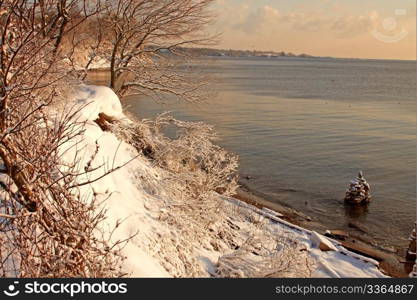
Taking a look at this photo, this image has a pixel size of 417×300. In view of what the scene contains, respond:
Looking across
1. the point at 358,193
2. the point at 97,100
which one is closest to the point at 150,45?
the point at 97,100

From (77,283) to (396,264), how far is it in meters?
12.3

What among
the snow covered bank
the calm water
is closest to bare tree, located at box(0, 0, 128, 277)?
the snow covered bank

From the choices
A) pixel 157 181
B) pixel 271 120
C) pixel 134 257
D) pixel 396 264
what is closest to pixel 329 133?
pixel 271 120

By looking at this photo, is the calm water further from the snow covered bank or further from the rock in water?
the snow covered bank

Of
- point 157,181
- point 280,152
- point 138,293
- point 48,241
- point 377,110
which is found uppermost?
point 377,110

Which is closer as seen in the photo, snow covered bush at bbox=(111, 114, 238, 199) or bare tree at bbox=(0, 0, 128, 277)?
bare tree at bbox=(0, 0, 128, 277)

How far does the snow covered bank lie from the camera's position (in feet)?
27.2

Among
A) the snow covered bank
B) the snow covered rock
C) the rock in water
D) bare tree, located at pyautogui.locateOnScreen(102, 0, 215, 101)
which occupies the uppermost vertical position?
bare tree, located at pyautogui.locateOnScreen(102, 0, 215, 101)

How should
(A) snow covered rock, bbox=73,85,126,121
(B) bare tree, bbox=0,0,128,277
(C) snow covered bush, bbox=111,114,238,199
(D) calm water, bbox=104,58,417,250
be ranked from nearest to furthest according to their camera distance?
(B) bare tree, bbox=0,0,128,277, (A) snow covered rock, bbox=73,85,126,121, (C) snow covered bush, bbox=111,114,238,199, (D) calm water, bbox=104,58,417,250

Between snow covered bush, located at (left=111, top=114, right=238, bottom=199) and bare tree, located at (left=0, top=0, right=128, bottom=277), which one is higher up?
snow covered bush, located at (left=111, top=114, right=238, bottom=199)

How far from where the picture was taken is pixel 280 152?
81.7 feet

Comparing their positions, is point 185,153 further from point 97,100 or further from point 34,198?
point 34,198

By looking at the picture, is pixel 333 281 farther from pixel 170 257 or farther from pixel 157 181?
pixel 157 181

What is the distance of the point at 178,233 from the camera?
9672mm
